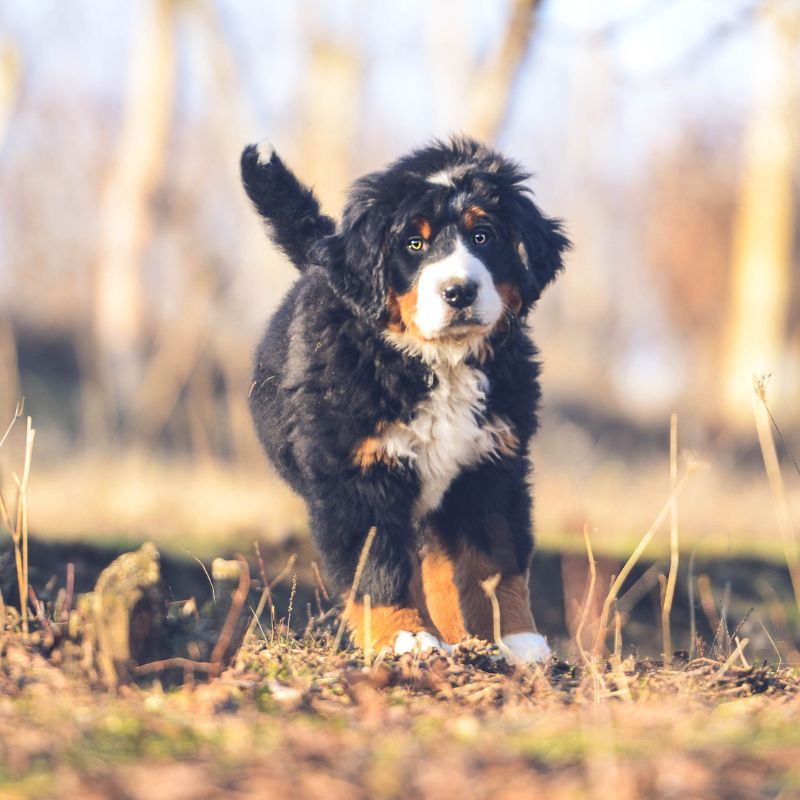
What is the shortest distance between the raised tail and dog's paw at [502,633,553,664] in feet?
5.35

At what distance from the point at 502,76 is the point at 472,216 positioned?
504 centimetres

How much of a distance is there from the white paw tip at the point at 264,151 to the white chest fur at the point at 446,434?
113 centimetres

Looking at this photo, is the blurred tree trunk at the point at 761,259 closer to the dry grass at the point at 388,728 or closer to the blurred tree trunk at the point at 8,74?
the blurred tree trunk at the point at 8,74

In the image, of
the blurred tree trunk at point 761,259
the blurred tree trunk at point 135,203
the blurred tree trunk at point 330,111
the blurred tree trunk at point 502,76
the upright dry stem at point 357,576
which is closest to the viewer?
the upright dry stem at point 357,576

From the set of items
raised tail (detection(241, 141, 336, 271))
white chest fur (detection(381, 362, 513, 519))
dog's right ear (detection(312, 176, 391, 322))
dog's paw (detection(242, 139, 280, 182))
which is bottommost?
white chest fur (detection(381, 362, 513, 519))

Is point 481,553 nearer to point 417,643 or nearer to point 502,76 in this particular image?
point 417,643

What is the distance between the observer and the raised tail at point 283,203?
13.8 feet

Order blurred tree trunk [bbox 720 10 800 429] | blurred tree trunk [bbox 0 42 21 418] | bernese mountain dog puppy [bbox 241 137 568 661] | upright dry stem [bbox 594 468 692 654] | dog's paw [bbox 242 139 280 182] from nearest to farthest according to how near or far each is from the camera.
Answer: upright dry stem [bbox 594 468 692 654], bernese mountain dog puppy [bbox 241 137 568 661], dog's paw [bbox 242 139 280 182], blurred tree trunk [bbox 0 42 21 418], blurred tree trunk [bbox 720 10 800 429]

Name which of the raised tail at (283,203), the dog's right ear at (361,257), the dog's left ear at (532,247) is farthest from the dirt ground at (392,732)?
the raised tail at (283,203)

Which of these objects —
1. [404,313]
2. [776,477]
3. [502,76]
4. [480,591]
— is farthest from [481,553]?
[502,76]

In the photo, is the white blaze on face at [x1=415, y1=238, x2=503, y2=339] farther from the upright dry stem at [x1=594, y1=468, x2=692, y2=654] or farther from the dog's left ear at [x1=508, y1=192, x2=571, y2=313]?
the upright dry stem at [x1=594, y1=468, x2=692, y2=654]

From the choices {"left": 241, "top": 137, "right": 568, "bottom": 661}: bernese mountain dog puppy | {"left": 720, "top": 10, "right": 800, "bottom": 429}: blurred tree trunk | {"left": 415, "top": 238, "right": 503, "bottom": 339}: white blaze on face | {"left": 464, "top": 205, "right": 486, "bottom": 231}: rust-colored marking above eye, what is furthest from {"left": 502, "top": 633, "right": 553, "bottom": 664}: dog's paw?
{"left": 720, "top": 10, "right": 800, "bottom": 429}: blurred tree trunk

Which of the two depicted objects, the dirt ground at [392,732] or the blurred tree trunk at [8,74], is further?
the blurred tree trunk at [8,74]

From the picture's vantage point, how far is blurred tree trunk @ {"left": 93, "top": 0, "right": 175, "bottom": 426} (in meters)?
10.8
